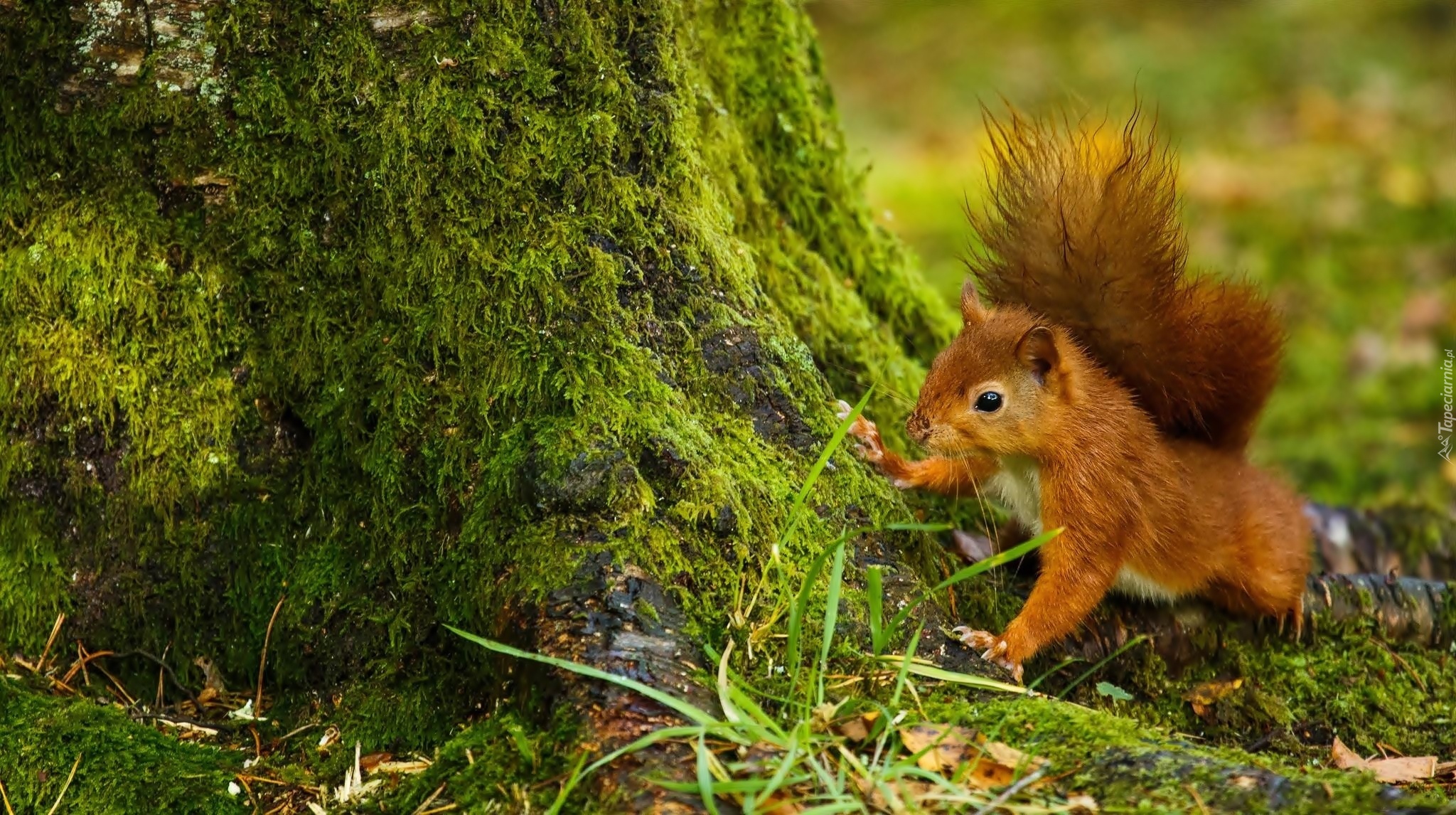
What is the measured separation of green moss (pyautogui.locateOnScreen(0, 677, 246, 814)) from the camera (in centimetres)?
260

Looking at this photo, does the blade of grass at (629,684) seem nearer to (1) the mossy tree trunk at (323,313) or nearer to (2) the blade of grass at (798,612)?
(2) the blade of grass at (798,612)

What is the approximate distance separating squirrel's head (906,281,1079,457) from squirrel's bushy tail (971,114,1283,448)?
5.7 inches

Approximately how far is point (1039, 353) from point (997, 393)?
5.9 inches

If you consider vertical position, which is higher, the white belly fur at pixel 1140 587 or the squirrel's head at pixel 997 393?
the squirrel's head at pixel 997 393

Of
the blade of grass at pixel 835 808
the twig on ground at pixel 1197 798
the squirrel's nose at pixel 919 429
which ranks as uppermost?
the squirrel's nose at pixel 919 429

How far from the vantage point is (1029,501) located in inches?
137

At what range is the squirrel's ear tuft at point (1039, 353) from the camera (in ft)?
10.5

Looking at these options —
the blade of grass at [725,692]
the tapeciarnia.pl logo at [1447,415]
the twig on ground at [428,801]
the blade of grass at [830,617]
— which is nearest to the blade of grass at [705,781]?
the blade of grass at [725,692]

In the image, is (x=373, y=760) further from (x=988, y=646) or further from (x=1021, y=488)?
(x=1021, y=488)

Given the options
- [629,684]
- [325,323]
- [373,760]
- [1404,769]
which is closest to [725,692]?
[629,684]

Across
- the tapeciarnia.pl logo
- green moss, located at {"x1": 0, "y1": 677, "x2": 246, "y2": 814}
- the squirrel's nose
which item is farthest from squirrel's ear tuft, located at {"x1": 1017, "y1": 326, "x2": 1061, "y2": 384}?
the tapeciarnia.pl logo

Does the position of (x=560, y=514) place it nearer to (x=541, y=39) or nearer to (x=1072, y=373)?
→ (x=541, y=39)

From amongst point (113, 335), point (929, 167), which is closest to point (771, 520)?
point (113, 335)

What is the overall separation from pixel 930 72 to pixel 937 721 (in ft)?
38.4
